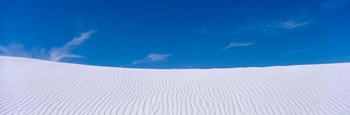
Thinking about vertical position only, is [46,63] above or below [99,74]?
above

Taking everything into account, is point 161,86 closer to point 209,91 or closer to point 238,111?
point 209,91

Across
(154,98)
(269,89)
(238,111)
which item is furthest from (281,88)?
(154,98)

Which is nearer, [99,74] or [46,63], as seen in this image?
[99,74]

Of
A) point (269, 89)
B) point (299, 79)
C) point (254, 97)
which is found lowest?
point (254, 97)

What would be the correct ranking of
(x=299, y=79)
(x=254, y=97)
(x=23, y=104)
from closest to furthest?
(x=23, y=104) → (x=254, y=97) → (x=299, y=79)

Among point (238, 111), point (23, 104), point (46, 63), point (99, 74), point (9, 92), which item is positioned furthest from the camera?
point (46, 63)

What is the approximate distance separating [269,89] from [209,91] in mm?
2015

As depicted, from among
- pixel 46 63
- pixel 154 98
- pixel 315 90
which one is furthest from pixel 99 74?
pixel 315 90

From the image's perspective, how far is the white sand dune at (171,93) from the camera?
8.78 metres

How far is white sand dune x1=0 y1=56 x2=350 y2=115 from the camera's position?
8.78 meters

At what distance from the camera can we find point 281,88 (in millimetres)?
11492

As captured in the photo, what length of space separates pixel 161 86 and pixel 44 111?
5220mm

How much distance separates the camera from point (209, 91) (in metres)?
11.5

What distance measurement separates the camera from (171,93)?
37.3ft
